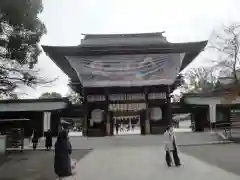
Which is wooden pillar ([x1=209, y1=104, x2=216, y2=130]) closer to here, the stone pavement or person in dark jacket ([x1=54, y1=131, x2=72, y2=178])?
the stone pavement

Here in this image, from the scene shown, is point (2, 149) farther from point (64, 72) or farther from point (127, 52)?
point (64, 72)

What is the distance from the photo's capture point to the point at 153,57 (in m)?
32.5

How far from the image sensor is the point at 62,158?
25.3 feet

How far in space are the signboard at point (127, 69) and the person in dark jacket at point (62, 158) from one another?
77.3ft

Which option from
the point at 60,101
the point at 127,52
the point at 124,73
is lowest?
the point at 60,101

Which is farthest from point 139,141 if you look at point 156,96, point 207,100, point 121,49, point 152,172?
point 152,172

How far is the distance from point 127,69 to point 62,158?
24723 millimetres

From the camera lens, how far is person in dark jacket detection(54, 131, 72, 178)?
302 inches

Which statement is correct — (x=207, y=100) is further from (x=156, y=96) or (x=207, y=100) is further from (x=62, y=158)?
(x=62, y=158)

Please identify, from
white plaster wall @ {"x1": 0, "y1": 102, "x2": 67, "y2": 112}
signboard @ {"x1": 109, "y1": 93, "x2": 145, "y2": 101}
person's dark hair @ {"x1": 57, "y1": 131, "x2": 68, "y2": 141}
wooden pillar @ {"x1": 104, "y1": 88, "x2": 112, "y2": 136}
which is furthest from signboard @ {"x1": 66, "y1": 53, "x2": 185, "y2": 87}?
person's dark hair @ {"x1": 57, "y1": 131, "x2": 68, "y2": 141}

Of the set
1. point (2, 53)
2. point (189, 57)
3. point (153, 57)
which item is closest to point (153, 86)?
point (153, 57)

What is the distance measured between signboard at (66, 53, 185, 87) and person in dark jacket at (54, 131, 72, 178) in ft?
77.3

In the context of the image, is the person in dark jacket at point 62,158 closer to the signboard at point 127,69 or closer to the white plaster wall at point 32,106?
the signboard at point 127,69

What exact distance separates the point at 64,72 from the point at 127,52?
11.7 meters
